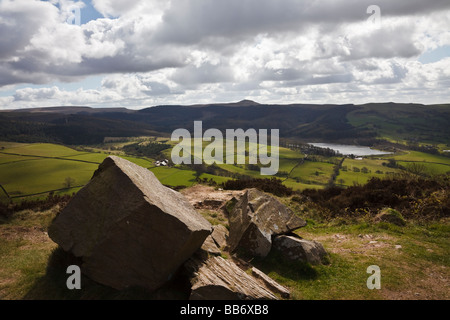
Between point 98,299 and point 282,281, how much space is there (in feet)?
23.4

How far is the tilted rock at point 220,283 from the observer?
8.57m

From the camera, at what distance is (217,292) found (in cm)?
861

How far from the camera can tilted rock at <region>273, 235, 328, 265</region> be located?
39.8ft

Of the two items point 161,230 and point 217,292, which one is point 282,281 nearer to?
point 217,292

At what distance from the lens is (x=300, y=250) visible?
12305 mm

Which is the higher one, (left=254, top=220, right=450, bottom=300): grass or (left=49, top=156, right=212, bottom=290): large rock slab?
(left=49, top=156, right=212, bottom=290): large rock slab

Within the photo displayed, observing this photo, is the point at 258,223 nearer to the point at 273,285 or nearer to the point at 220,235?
the point at 220,235

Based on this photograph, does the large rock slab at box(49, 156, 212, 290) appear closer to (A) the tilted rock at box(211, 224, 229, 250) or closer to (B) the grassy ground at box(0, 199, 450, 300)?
(B) the grassy ground at box(0, 199, 450, 300)

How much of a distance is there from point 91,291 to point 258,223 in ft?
25.3

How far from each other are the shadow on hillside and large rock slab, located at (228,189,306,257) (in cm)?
428

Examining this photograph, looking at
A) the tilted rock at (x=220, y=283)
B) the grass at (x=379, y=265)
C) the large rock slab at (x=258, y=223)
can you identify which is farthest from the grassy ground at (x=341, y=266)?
the tilted rock at (x=220, y=283)

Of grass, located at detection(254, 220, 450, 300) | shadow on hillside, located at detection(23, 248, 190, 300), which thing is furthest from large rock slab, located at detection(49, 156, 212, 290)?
grass, located at detection(254, 220, 450, 300)

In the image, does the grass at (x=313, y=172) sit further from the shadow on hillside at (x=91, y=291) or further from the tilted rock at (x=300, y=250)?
the shadow on hillside at (x=91, y=291)
